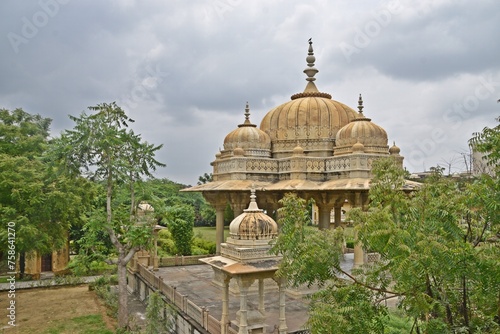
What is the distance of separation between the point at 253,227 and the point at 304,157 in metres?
7.16

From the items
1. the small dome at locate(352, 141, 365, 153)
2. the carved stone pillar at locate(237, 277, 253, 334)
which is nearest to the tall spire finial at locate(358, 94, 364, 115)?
the small dome at locate(352, 141, 365, 153)

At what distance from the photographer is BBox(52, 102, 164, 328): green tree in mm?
12812

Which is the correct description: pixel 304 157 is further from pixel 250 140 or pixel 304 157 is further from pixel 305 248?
pixel 305 248

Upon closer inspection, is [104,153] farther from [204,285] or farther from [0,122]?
[0,122]

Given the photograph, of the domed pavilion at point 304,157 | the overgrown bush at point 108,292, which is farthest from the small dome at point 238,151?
the overgrown bush at point 108,292

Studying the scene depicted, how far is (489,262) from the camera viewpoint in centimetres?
460

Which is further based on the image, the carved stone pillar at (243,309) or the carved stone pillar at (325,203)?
the carved stone pillar at (325,203)

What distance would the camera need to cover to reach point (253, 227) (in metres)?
10.7

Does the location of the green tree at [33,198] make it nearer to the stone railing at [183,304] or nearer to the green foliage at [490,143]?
the stone railing at [183,304]

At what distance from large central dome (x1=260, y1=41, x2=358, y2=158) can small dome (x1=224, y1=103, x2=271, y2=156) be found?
2.21 feet

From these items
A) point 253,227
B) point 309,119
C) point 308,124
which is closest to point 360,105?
→ point 309,119

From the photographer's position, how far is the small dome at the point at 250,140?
18.4 meters

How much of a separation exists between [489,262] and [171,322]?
10.0m

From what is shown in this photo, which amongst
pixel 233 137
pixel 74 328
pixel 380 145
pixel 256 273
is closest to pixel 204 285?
pixel 74 328
